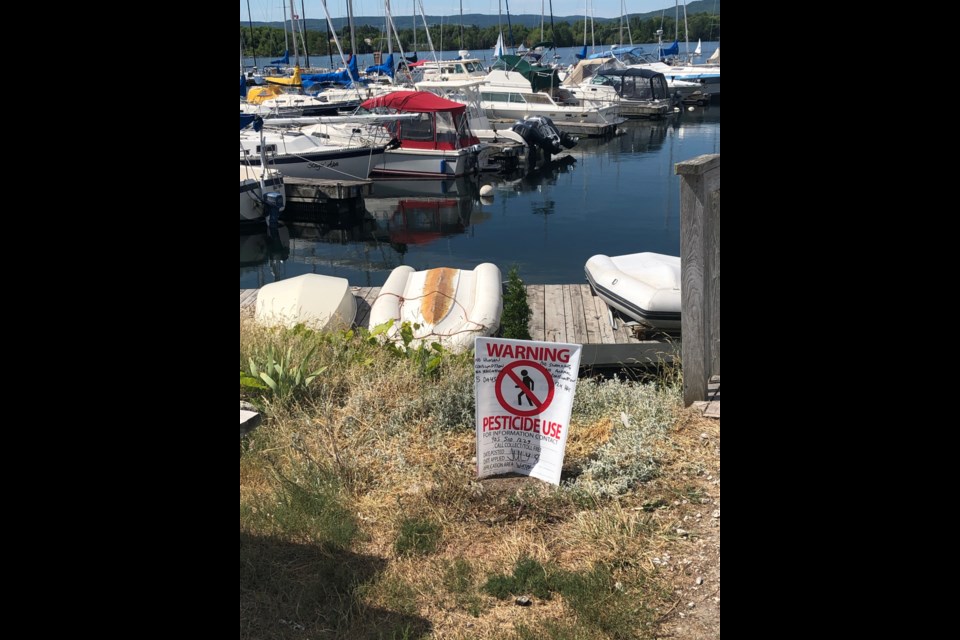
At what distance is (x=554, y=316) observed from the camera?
10023 mm

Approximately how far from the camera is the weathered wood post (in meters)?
5.99

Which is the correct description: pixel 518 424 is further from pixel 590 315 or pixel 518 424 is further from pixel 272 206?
pixel 272 206

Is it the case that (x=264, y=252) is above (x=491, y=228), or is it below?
below

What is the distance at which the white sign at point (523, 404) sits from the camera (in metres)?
5.30

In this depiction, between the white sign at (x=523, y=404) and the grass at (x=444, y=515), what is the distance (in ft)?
0.47

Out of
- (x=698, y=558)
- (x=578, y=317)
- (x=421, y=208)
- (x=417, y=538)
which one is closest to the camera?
(x=698, y=558)

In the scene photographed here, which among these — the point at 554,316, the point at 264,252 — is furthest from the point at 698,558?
the point at 264,252

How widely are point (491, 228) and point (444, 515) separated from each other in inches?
903

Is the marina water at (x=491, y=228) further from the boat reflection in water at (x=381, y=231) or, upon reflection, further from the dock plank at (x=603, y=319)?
the dock plank at (x=603, y=319)

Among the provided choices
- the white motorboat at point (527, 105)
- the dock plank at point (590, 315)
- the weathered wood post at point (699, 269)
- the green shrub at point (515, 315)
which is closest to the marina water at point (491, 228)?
the white motorboat at point (527, 105)

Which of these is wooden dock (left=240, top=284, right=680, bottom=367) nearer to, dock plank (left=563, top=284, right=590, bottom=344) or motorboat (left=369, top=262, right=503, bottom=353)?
dock plank (left=563, top=284, right=590, bottom=344)

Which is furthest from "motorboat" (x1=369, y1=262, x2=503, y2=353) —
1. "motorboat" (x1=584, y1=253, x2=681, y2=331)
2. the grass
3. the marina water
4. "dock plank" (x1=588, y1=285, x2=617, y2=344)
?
the marina water

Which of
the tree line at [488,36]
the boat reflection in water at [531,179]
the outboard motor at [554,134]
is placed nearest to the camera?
the boat reflection in water at [531,179]

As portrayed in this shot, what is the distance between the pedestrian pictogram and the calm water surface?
15.9 m
